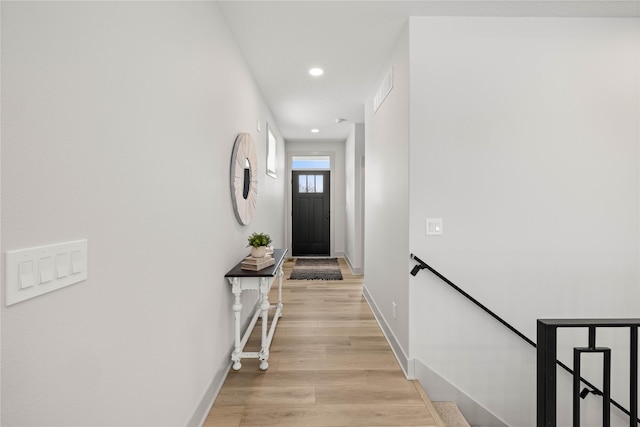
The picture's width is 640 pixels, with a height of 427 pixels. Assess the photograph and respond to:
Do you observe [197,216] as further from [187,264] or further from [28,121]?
[28,121]

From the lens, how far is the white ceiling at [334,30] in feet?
7.14

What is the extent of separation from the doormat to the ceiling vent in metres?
2.89

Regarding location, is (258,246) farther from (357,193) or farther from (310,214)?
(310,214)

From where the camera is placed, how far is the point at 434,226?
230 centimetres

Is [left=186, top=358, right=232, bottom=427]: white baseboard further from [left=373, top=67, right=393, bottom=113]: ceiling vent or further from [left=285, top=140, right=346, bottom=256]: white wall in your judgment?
[left=285, top=140, right=346, bottom=256]: white wall

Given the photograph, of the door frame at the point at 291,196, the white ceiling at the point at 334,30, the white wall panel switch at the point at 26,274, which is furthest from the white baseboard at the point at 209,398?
the door frame at the point at 291,196

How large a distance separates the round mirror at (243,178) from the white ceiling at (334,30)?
827 mm

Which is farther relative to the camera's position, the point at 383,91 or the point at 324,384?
the point at 383,91

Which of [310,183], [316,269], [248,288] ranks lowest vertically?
[316,269]

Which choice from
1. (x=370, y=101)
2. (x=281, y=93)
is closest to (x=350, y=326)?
(x=370, y=101)

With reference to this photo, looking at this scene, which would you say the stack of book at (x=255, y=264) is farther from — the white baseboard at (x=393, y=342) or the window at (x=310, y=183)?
the window at (x=310, y=183)

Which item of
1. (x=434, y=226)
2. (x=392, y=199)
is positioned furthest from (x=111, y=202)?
(x=392, y=199)

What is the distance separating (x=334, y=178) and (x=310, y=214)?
3.28 feet

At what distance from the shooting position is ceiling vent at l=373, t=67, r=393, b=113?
2812 mm
